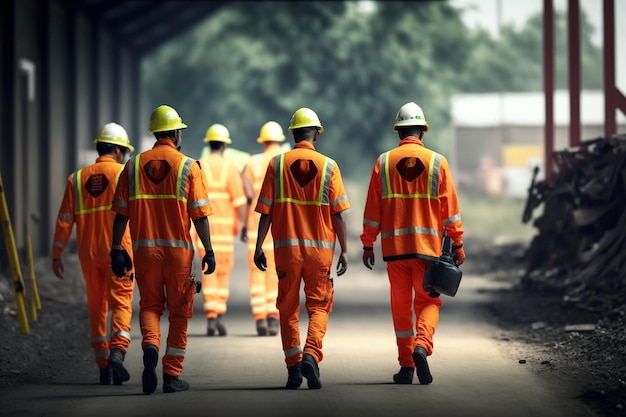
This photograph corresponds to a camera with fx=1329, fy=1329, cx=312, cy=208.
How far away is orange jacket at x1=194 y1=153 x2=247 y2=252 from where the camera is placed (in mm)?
13945

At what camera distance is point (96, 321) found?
420 inches

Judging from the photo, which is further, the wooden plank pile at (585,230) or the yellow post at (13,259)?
the wooden plank pile at (585,230)

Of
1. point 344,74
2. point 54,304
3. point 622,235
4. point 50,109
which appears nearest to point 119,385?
point 54,304

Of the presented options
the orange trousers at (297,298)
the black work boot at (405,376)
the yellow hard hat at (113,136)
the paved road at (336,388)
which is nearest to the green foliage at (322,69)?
the paved road at (336,388)

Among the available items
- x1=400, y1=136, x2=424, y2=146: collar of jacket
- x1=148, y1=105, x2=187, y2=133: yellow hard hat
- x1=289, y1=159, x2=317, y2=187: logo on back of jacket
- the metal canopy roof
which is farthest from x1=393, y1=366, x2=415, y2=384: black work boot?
the metal canopy roof

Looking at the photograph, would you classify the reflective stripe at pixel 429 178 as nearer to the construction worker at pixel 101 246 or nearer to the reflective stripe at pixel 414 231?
the reflective stripe at pixel 414 231

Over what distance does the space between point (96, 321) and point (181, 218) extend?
4.68 feet

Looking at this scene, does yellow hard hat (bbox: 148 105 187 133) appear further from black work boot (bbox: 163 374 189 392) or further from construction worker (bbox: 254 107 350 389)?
black work boot (bbox: 163 374 189 392)

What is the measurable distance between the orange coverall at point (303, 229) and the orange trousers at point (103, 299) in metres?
1.27

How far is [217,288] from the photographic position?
13852 mm

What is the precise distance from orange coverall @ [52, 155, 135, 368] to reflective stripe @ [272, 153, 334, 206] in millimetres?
1344

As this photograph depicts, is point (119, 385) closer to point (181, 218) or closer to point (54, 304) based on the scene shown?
point (181, 218)

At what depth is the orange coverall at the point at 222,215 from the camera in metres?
13.8

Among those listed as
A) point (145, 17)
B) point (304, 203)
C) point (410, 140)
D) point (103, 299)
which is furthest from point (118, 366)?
point (145, 17)
